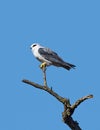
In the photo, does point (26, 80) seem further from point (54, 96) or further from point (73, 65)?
point (73, 65)

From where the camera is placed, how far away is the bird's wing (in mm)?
18500

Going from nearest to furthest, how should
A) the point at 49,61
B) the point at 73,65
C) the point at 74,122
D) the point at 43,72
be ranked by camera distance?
1. the point at 74,122
2. the point at 43,72
3. the point at 73,65
4. the point at 49,61

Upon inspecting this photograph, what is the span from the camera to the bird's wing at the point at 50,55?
1850cm

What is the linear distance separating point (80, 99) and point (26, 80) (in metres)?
1.44

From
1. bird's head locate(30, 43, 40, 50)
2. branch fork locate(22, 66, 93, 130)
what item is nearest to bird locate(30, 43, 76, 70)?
bird's head locate(30, 43, 40, 50)

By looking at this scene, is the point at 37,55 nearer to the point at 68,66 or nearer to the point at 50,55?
the point at 50,55

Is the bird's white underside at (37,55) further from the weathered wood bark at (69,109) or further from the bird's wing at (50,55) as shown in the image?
the weathered wood bark at (69,109)

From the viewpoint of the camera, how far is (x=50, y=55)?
18891mm

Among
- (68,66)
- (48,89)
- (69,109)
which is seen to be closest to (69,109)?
(69,109)

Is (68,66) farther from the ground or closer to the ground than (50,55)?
closer to the ground

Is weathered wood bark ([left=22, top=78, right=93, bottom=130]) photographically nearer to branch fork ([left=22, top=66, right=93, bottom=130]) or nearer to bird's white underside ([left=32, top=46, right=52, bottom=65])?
branch fork ([left=22, top=66, right=93, bottom=130])

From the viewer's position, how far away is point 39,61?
19.0 m

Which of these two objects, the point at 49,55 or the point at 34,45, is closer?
the point at 49,55

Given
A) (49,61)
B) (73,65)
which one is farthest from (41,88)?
(49,61)
